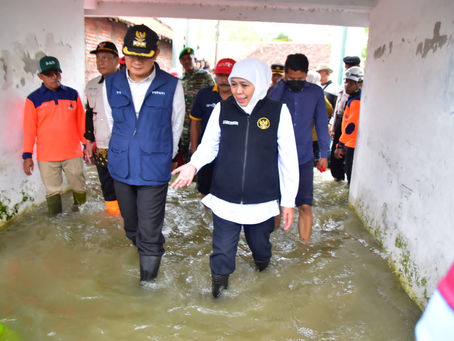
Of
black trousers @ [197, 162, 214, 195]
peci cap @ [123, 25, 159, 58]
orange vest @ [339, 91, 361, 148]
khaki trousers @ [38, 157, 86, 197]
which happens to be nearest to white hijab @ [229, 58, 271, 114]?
peci cap @ [123, 25, 159, 58]

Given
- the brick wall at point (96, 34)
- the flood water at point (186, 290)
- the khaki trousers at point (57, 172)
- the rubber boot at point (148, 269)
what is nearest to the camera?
the flood water at point (186, 290)

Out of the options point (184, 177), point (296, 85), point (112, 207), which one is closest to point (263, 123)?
point (184, 177)

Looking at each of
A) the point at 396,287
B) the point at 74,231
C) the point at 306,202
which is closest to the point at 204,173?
the point at 306,202

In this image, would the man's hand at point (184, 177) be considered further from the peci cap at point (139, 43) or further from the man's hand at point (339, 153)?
the man's hand at point (339, 153)

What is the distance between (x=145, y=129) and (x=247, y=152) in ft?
2.70

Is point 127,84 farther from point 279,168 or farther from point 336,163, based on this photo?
point 336,163

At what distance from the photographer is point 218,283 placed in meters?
3.11

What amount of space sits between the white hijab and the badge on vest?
0.10 metres

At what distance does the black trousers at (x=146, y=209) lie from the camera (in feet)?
10.2

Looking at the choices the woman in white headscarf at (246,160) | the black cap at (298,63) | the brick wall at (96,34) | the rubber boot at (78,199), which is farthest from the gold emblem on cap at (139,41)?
the brick wall at (96,34)

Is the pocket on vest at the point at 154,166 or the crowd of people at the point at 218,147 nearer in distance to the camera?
the crowd of people at the point at 218,147

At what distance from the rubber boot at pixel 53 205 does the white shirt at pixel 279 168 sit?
2.49 meters

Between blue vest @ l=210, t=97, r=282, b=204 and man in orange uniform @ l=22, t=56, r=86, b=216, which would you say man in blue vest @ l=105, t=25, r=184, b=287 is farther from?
man in orange uniform @ l=22, t=56, r=86, b=216

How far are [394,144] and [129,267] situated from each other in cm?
284
